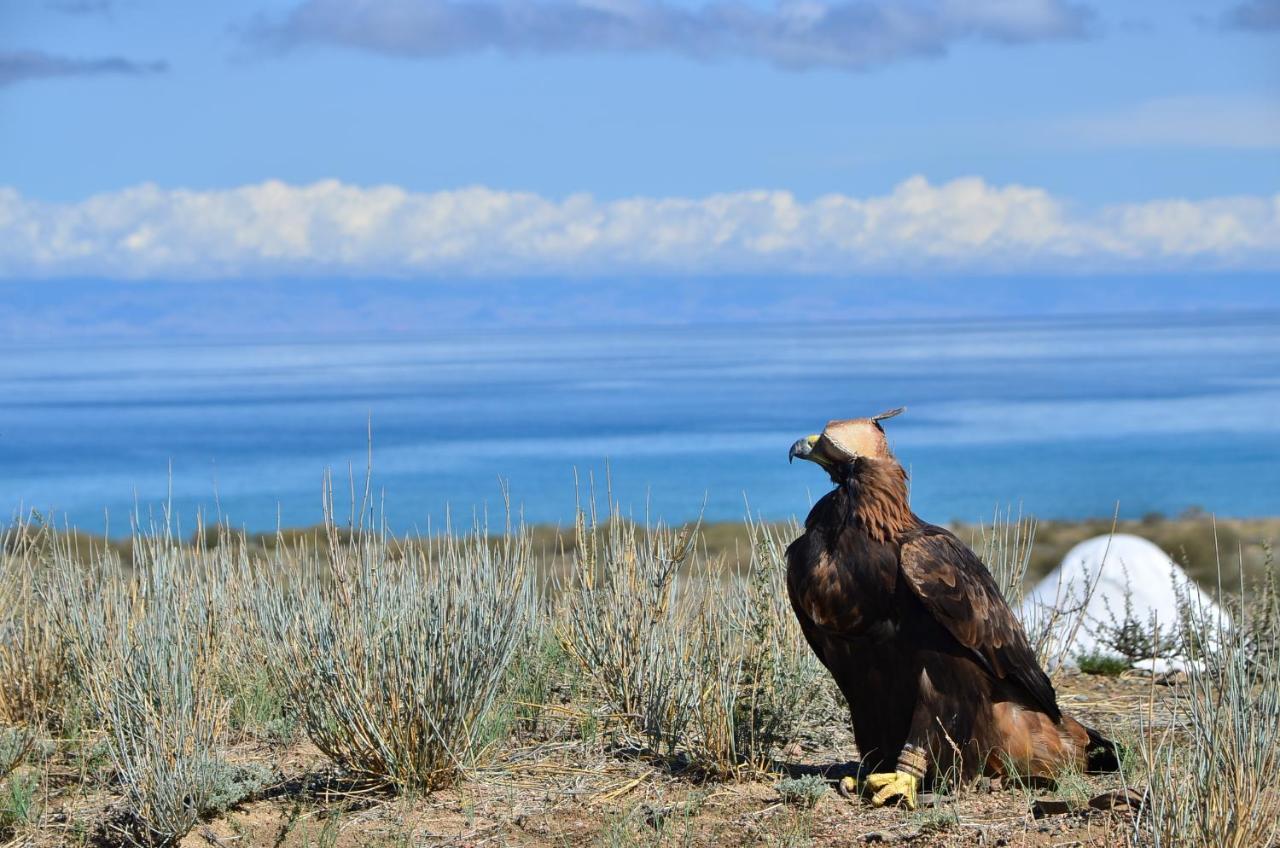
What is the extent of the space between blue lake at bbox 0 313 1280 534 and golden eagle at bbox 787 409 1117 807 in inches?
70.7

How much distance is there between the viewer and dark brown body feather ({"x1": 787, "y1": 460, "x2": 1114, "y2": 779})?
472 cm

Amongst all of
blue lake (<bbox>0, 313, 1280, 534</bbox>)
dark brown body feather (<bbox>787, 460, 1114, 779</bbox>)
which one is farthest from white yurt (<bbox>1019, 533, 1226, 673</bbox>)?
dark brown body feather (<bbox>787, 460, 1114, 779</bbox>)

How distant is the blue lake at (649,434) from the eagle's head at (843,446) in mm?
1709

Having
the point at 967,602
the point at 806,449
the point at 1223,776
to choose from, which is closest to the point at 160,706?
the point at 806,449

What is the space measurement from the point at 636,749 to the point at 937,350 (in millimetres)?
160476

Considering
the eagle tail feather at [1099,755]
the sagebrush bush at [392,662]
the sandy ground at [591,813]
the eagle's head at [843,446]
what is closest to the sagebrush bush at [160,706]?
the sandy ground at [591,813]

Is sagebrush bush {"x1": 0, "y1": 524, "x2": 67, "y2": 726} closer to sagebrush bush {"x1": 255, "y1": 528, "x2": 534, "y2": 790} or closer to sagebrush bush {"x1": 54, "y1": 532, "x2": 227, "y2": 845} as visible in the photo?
sagebrush bush {"x1": 54, "y1": 532, "x2": 227, "y2": 845}

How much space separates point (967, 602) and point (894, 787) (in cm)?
70

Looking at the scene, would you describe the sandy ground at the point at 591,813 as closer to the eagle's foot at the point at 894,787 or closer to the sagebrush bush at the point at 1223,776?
the eagle's foot at the point at 894,787

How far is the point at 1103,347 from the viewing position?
558 feet

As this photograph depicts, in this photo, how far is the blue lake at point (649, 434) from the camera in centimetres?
4666

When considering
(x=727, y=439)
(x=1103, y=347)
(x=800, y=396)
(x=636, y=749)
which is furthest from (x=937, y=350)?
(x=636, y=749)

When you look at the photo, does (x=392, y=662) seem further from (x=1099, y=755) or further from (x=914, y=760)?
(x=1099, y=755)

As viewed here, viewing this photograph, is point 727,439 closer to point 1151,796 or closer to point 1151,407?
point 1151,407
